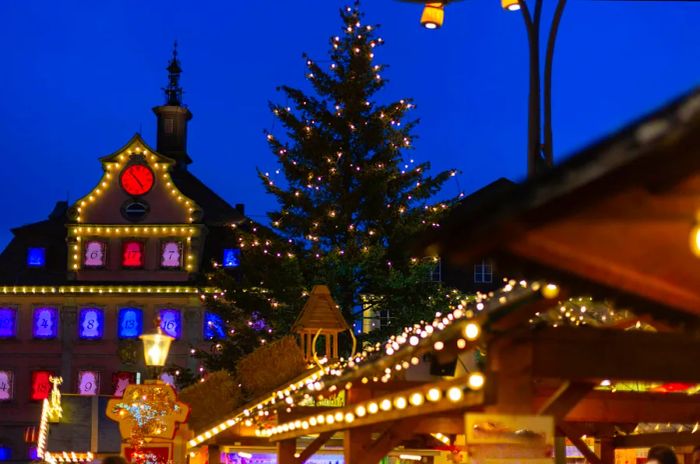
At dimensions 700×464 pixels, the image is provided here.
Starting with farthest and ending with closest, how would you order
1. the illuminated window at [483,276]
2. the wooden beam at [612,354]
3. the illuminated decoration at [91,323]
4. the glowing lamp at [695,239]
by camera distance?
the illuminated decoration at [91,323] → the illuminated window at [483,276] → the wooden beam at [612,354] → the glowing lamp at [695,239]

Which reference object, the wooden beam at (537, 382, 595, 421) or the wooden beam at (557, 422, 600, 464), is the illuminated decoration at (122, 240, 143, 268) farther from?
the wooden beam at (537, 382, 595, 421)

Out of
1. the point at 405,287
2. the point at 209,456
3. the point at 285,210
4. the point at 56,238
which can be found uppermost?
the point at 56,238

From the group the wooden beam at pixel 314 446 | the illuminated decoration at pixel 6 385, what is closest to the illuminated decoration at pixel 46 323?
the illuminated decoration at pixel 6 385

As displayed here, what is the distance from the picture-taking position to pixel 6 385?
53500 millimetres

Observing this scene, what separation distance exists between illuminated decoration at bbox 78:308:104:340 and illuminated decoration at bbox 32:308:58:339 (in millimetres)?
1165

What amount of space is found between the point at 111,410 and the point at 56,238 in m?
39.0

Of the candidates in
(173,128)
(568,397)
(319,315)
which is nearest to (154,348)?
(319,315)

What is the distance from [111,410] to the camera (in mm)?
18703

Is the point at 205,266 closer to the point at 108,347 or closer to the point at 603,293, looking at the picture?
the point at 108,347

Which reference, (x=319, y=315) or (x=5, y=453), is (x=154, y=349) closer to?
(x=319, y=315)

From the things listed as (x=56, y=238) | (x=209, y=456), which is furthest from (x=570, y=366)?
(x=56, y=238)

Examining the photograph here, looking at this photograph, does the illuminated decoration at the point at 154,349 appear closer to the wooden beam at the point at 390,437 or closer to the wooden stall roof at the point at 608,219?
the wooden beam at the point at 390,437

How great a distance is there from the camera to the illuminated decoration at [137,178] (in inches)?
2067

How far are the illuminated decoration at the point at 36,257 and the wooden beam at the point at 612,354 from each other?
166 feet
